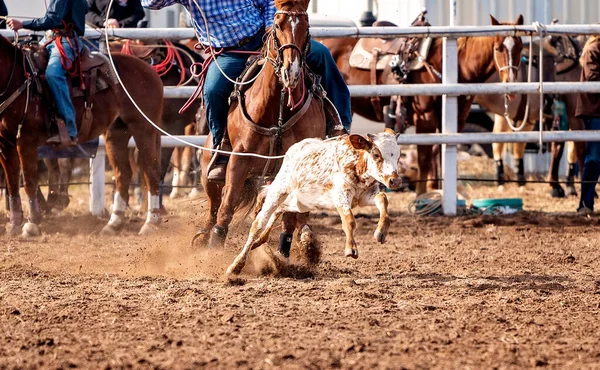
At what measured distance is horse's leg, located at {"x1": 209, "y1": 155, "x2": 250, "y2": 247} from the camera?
6805 mm

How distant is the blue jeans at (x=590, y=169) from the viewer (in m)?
10.9

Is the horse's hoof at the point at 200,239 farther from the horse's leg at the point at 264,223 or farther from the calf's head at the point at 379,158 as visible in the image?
the calf's head at the point at 379,158

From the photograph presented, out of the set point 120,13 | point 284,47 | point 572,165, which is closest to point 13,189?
point 120,13

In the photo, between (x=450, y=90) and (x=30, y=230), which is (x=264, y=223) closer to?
(x=30, y=230)

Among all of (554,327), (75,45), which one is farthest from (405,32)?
(554,327)

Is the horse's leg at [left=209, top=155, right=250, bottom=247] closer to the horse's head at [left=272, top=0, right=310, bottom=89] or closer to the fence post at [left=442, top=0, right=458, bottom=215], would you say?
the horse's head at [left=272, top=0, right=310, bottom=89]

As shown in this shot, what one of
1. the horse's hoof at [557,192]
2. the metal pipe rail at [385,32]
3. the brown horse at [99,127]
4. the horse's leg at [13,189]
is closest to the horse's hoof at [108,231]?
the brown horse at [99,127]

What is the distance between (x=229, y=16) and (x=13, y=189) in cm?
342

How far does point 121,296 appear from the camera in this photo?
226 inches

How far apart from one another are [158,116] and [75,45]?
1.13 meters

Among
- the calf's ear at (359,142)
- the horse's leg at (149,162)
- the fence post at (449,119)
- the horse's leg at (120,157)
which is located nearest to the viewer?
the calf's ear at (359,142)

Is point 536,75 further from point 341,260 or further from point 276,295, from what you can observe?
point 276,295

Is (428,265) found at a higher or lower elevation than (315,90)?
lower

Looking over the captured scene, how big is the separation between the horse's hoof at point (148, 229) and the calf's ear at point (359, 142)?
14.3 feet
